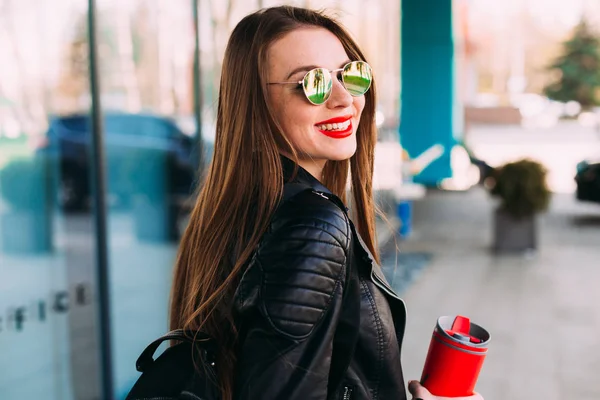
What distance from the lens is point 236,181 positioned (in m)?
1.40

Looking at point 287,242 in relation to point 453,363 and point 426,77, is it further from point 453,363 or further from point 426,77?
point 426,77

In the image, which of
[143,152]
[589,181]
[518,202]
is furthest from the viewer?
[589,181]

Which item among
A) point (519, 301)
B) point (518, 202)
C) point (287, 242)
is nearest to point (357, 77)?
point (287, 242)

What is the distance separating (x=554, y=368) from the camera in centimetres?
507

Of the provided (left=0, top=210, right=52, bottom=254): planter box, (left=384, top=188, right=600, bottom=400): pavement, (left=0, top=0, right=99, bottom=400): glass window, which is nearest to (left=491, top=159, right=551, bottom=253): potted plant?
(left=384, top=188, right=600, bottom=400): pavement

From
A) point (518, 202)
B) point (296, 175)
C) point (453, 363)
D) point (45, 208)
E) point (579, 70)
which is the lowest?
point (518, 202)

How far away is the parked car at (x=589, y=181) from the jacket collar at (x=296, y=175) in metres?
11.2

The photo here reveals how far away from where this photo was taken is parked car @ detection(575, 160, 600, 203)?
11625 millimetres

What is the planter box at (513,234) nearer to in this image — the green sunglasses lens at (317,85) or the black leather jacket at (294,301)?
the green sunglasses lens at (317,85)

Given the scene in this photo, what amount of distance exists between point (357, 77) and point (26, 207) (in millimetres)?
2312

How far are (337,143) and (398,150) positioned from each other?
9.72 m

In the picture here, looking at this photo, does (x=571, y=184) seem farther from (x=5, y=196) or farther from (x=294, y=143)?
(x=294, y=143)

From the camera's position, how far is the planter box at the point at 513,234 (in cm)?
932

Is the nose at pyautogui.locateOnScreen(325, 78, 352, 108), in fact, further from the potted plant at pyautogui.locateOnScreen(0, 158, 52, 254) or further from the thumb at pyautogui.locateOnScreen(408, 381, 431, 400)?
the potted plant at pyautogui.locateOnScreen(0, 158, 52, 254)
